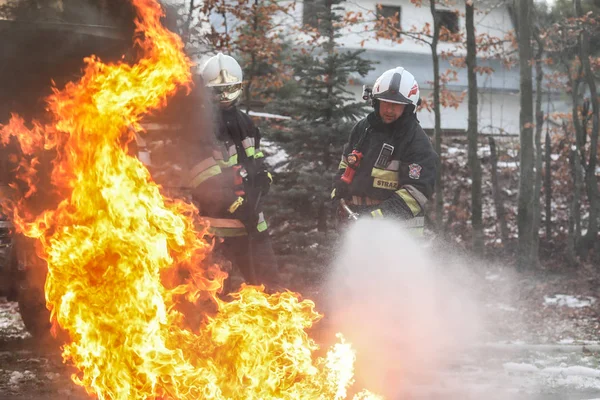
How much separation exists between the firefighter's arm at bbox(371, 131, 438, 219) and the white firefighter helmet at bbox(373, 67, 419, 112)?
1.14 ft

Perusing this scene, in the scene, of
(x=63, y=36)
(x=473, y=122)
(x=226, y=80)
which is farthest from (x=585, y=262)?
(x=63, y=36)

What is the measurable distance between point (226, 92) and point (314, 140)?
15.0 feet

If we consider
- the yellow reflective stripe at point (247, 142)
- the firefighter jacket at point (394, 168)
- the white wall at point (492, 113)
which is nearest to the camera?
the firefighter jacket at point (394, 168)

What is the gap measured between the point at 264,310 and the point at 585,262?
1077 cm

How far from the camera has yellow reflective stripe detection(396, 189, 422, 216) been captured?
6.29 m

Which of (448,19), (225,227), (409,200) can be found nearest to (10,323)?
(225,227)

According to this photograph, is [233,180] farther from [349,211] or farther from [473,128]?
[473,128]

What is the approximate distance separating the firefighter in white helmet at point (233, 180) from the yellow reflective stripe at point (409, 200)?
4.31ft

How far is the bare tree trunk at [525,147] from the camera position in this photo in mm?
12844

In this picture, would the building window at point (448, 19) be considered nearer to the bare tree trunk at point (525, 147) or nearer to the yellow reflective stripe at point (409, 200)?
the bare tree trunk at point (525, 147)

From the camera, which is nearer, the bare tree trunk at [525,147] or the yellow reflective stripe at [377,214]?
the yellow reflective stripe at [377,214]

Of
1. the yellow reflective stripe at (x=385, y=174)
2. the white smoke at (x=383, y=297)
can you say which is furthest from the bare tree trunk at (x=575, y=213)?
the yellow reflective stripe at (x=385, y=174)

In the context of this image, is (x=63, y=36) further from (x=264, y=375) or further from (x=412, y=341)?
(x=412, y=341)

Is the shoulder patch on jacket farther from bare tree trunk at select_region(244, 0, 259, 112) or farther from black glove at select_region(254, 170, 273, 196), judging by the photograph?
bare tree trunk at select_region(244, 0, 259, 112)
